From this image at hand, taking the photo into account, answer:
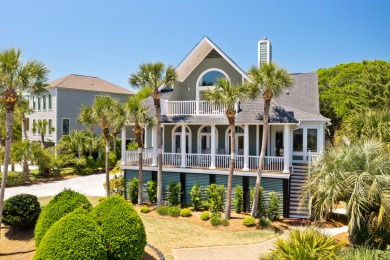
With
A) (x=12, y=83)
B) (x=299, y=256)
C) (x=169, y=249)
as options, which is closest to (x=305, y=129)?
(x=169, y=249)

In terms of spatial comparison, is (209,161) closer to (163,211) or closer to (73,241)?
(163,211)

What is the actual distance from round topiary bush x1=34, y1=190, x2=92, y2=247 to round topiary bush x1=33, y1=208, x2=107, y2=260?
243 cm

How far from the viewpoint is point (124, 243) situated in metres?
9.09

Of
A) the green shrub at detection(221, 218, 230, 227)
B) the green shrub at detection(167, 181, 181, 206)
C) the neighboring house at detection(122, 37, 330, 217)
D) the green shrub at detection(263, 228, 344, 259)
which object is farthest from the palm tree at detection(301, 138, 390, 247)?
the green shrub at detection(167, 181, 181, 206)

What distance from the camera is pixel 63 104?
3819cm

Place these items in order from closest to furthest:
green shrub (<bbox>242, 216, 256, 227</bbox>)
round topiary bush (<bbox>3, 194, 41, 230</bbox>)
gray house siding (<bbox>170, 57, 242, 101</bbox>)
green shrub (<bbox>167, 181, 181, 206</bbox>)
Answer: round topiary bush (<bbox>3, 194, 41, 230</bbox>), green shrub (<bbox>242, 216, 256, 227</bbox>), green shrub (<bbox>167, 181, 181, 206</bbox>), gray house siding (<bbox>170, 57, 242, 101</bbox>)

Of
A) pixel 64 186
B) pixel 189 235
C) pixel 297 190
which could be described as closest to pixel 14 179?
pixel 64 186

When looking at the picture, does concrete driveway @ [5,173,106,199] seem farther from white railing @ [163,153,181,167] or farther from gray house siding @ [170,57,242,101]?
gray house siding @ [170,57,242,101]

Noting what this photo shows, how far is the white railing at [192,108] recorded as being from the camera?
63.2 ft

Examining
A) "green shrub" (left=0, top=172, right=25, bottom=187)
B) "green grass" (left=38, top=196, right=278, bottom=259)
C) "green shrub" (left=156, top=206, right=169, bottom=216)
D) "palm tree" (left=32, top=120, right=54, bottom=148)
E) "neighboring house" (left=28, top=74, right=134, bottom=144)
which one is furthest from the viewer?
"neighboring house" (left=28, top=74, right=134, bottom=144)

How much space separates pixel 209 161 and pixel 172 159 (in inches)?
98.5

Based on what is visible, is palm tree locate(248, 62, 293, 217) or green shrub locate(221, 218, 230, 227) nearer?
palm tree locate(248, 62, 293, 217)

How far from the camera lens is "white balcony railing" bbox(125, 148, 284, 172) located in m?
18.3

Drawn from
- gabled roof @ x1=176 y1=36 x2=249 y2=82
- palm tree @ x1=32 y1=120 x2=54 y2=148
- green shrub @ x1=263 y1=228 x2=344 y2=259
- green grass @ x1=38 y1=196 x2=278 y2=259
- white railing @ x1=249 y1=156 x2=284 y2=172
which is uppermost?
gabled roof @ x1=176 y1=36 x2=249 y2=82
